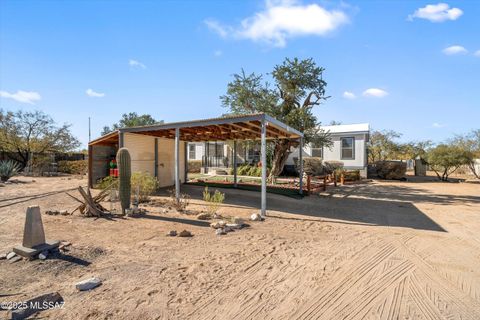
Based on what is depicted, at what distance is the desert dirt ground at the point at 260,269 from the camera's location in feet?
9.23

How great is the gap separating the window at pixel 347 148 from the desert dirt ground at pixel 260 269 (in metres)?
12.5

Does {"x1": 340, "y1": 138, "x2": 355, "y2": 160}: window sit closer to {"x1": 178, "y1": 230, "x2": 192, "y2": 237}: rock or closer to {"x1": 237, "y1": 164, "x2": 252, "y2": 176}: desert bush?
{"x1": 237, "y1": 164, "x2": 252, "y2": 176}: desert bush

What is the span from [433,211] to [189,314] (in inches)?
348

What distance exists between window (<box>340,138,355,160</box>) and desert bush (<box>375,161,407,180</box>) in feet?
9.06

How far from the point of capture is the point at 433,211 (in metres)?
8.20

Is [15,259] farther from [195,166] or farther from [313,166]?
[195,166]

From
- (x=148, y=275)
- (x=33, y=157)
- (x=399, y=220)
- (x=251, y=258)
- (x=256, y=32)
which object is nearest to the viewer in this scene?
(x=148, y=275)

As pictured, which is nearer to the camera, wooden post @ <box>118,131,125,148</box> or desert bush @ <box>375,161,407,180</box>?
wooden post @ <box>118,131,125,148</box>

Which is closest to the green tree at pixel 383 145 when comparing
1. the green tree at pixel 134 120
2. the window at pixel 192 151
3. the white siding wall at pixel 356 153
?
the white siding wall at pixel 356 153

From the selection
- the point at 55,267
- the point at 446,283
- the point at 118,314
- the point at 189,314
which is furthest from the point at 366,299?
the point at 55,267

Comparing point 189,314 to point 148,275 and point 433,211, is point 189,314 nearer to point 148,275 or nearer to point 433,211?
point 148,275

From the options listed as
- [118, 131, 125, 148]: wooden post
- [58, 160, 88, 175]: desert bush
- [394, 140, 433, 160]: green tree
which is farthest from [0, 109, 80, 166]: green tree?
[394, 140, 433, 160]: green tree

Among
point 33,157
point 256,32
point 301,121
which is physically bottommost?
point 33,157

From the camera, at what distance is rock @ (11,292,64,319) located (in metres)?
2.55
